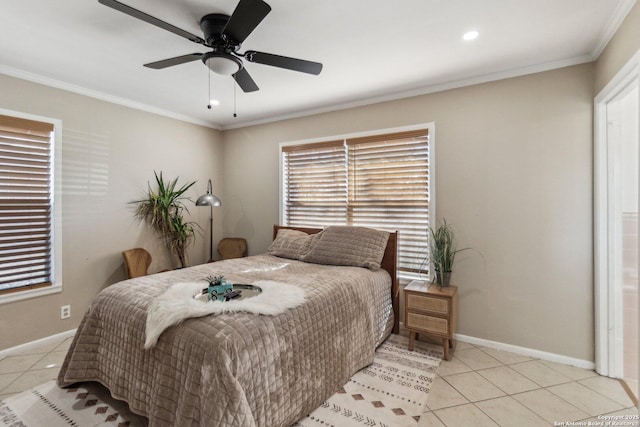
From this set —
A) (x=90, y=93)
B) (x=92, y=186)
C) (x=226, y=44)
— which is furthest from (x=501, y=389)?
(x=90, y=93)

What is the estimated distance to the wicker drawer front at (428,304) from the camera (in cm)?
269

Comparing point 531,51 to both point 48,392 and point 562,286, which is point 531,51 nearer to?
point 562,286

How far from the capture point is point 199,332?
1585 mm

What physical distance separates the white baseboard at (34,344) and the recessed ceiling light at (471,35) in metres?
4.56

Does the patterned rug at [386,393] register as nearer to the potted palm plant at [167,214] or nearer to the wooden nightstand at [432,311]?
the wooden nightstand at [432,311]

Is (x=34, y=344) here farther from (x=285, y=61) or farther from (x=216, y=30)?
(x=285, y=61)

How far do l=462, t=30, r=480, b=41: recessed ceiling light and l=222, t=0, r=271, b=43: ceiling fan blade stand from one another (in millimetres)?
1494

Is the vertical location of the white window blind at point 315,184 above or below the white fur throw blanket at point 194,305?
above

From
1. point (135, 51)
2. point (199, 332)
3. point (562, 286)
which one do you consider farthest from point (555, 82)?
point (135, 51)

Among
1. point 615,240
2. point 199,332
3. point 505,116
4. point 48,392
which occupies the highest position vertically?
point 505,116

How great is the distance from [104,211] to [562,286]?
15.1ft

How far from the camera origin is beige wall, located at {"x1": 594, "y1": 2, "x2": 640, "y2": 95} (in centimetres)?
182

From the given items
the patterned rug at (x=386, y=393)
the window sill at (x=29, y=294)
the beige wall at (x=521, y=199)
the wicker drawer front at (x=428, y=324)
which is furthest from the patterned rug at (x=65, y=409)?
the beige wall at (x=521, y=199)

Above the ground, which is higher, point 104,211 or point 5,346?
point 104,211
